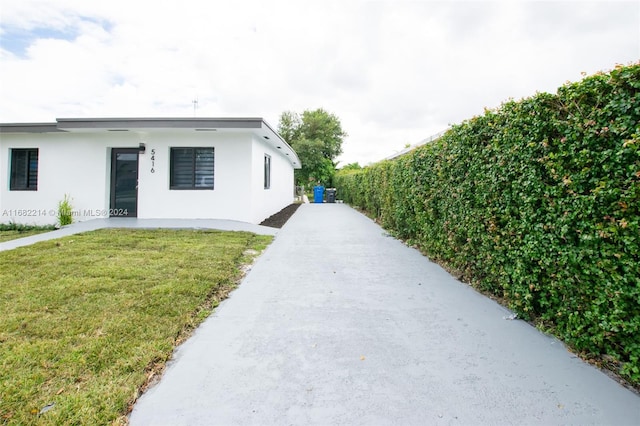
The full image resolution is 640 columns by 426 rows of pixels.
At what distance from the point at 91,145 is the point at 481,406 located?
1172 centimetres

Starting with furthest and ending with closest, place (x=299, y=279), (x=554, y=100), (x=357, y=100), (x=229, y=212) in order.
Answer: (x=357, y=100) → (x=229, y=212) → (x=299, y=279) → (x=554, y=100)

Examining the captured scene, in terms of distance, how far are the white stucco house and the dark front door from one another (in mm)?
27

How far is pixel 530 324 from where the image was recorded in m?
3.22

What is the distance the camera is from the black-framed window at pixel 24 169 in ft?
33.9

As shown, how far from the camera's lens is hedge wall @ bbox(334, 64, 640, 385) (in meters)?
2.09

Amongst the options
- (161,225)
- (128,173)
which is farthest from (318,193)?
(161,225)

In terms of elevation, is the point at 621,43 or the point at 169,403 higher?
the point at 621,43

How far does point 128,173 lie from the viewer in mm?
10195

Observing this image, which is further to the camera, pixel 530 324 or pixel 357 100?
pixel 357 100

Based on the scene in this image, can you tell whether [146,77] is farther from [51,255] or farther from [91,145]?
[51,255]

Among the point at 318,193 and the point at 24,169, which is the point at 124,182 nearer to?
the point at 24,169

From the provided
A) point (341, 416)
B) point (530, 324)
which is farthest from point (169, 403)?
point (530, 324)

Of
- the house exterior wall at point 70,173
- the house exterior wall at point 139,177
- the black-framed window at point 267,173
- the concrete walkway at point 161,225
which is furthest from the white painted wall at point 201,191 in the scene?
the black-framed window at point 267,173

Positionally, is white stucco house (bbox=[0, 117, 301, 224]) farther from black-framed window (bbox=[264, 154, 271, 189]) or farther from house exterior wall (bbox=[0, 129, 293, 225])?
black-framed window (bbox=[264, 154, 271, 189])
